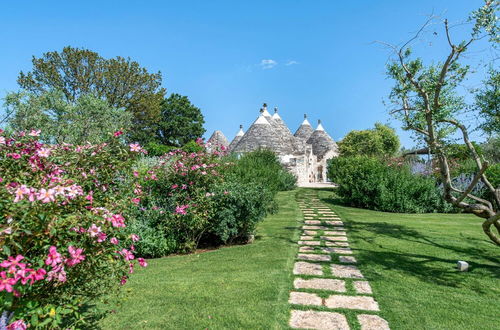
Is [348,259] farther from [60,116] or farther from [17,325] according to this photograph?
[60,116]

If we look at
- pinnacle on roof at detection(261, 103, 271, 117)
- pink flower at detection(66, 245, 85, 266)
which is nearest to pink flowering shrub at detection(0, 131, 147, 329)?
pink flower at detection(66, 245, 85, 266)

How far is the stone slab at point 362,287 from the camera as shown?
4.01 m

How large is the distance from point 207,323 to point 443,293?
3090 millimetres

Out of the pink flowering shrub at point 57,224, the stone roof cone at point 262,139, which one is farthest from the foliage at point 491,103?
the stone roof cone at point 262,139

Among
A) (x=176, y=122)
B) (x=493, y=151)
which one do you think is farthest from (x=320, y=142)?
(x=176, y=122)

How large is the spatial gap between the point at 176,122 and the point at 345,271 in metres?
40.6

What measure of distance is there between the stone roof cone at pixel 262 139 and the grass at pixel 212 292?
1881cm

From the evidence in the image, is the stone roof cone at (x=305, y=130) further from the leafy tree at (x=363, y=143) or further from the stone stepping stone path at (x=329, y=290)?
the stone stepping stone path at (x=329, y=290)

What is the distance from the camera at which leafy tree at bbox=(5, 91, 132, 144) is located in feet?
70.7

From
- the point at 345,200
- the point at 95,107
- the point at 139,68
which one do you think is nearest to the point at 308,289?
the point at 345,200

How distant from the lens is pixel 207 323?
10.5 feet

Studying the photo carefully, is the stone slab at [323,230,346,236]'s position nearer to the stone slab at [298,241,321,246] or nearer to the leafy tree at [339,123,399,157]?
the stone slab at [298,241,321,246]

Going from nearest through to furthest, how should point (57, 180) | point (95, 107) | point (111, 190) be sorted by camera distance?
point (57, 180)
point (111, 190)
point (95, 107)

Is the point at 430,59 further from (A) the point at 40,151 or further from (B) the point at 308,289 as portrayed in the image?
(A) the point at 40,151
